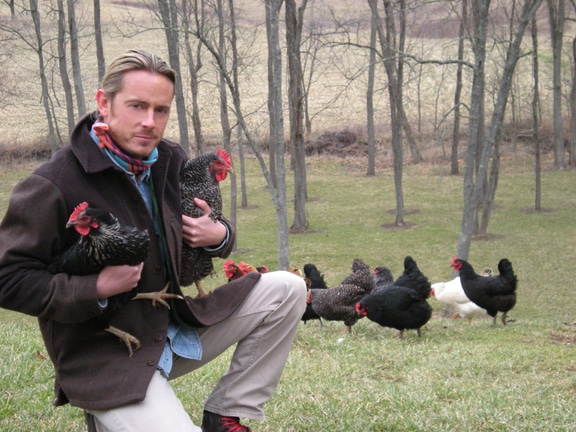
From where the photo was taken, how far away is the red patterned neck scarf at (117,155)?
265 centimetres

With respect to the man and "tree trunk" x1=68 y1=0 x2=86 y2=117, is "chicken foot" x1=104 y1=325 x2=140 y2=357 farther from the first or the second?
"tree trunk" x1=68 y1=0 x2=86 y2=117

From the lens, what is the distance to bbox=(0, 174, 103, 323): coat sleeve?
2402 mm

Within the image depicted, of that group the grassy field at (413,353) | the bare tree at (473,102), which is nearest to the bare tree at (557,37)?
the grassy field at (413,353)

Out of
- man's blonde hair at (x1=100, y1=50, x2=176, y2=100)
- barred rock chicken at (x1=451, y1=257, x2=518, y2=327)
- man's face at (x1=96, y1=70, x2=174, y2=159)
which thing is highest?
man's blonde hair at (x1=100, y1=50, x2=176, y2=100)

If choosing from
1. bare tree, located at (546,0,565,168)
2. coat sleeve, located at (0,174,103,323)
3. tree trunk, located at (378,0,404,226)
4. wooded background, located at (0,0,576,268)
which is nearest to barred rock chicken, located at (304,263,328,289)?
wooded background, located at (0,0,576,268)

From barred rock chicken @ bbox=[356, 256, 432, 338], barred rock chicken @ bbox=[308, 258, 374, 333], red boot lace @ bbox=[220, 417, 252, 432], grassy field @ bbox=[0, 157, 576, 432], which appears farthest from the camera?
barred rock chicken @ bbox=[308, 258, 374, 333]

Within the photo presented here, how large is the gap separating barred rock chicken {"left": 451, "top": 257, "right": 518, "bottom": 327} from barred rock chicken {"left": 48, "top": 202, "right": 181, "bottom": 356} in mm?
8107

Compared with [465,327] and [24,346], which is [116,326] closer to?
[24,346]

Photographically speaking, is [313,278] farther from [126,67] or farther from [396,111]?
[396,111]

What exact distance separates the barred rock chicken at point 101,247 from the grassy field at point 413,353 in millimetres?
1489

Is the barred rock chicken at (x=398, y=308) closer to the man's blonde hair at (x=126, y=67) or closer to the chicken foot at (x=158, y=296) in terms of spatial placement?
the chicken foot at (x=158, y=296)

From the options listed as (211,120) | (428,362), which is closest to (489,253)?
(428,362)

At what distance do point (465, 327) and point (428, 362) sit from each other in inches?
155

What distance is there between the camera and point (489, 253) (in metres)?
16.4
